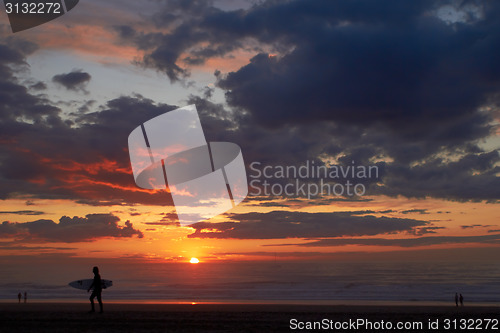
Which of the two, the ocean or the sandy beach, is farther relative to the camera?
the ocean

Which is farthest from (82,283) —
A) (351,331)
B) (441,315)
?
(441,315)

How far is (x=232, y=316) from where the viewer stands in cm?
1975

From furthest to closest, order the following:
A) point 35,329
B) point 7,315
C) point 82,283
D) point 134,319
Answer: point 82,283 < point 7,315 < point 134,319 < point 35,329

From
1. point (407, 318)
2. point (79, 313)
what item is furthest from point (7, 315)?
point (407, 318)

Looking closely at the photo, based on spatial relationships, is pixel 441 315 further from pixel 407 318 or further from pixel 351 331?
pixel 351 331

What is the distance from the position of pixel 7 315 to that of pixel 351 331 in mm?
14215

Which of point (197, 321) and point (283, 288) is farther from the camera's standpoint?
point (283, 288)

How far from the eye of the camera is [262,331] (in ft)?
50.0

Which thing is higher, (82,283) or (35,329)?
(82,283)

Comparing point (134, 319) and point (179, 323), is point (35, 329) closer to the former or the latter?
point (134, 319)

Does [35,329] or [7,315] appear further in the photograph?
[7,315]

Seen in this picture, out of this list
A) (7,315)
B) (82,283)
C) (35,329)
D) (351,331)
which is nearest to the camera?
(35,329)

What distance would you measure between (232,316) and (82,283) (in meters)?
9.38

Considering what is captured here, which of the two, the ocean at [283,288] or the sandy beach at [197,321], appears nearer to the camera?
the sandy beach at [197,321]
